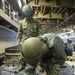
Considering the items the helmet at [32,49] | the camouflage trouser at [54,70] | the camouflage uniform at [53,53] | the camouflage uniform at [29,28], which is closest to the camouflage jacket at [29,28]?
the camouflage uniform at [29,28]

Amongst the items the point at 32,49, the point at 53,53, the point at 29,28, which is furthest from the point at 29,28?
the point at 32,49

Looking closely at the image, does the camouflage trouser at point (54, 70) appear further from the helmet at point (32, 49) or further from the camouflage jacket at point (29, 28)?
the camouflage jacket at point (29, 28)

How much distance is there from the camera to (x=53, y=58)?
2836 mm

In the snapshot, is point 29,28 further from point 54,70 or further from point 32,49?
point 32,49

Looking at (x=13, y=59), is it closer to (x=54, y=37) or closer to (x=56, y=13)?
(x=54, y=37)

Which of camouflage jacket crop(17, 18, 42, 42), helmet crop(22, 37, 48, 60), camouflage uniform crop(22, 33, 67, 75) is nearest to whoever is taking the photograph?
helmet crop(22, 37, 48, 60)

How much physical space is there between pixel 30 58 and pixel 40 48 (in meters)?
0.20

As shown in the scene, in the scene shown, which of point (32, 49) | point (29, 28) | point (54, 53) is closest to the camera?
point (32, 49)

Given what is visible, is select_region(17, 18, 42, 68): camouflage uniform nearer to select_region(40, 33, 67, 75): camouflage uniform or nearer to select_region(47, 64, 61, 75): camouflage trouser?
select_region(40, 33, 67, 75): camouflage uniform

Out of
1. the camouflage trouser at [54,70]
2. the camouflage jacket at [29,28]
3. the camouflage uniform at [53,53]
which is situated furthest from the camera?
the camouflage jacket at [29,28]

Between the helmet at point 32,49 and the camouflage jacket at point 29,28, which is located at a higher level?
the camouflage jacket at point 29,28

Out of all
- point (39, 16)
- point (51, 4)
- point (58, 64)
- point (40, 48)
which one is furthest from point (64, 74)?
point (39, 16)

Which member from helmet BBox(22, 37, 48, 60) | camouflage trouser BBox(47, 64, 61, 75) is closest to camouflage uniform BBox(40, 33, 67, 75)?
camouflage trouser BBox(47, 64, 61, 75)

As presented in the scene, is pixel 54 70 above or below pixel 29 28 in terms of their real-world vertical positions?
below
